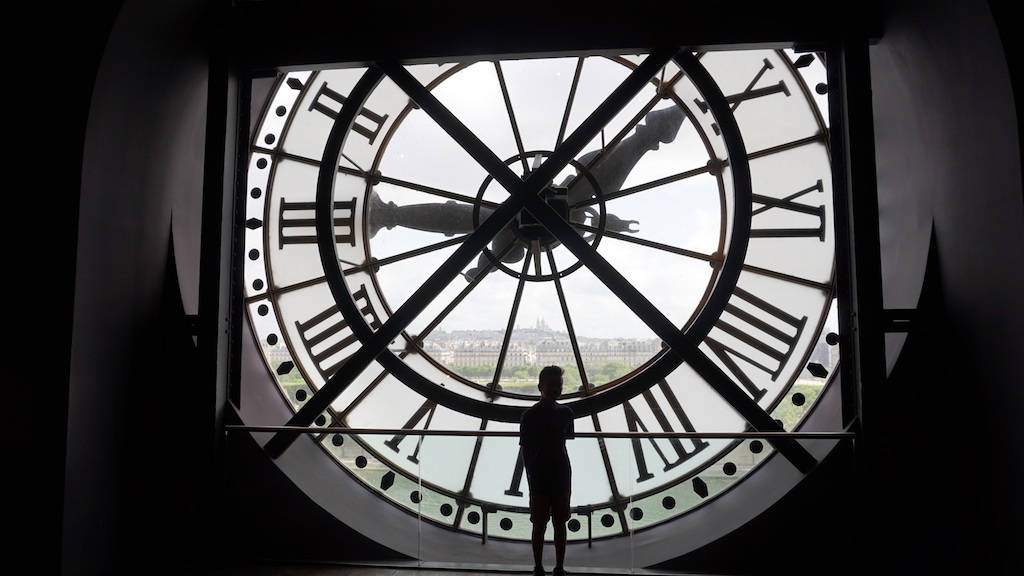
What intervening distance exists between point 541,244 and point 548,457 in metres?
1.69

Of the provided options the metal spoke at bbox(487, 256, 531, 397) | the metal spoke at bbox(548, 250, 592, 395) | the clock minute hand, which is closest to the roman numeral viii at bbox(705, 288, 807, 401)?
the metal spoke at bbox(548, 250, 592, 395)

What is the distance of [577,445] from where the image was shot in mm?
3178

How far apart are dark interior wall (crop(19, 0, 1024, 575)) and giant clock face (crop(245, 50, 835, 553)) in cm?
62

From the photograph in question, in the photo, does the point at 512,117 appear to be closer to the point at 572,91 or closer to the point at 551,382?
the point at 572,91

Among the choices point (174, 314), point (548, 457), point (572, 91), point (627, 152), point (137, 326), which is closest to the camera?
point (548, 457)

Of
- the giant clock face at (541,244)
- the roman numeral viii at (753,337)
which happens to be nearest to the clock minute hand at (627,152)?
the giant clock face at (541,244)

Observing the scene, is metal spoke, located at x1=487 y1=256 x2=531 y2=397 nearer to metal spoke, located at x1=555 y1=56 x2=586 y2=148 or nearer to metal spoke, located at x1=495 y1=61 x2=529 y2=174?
metal spoke, located at x1=495 y1=61 x2=529 y2=174

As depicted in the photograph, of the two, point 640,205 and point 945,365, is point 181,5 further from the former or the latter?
point 945,365

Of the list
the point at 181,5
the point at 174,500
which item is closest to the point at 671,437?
the point at 174,500

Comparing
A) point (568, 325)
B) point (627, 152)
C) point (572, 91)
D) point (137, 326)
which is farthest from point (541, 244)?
point (137, 326)

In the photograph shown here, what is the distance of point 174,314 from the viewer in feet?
11.7

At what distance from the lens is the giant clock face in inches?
146

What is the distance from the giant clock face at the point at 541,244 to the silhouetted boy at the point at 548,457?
887 millimetres

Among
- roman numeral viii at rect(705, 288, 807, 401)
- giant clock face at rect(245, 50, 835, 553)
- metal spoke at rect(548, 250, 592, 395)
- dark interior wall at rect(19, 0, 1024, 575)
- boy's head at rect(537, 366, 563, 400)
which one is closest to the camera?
dark interior wall at rect(19, 0, 1024, 575)
